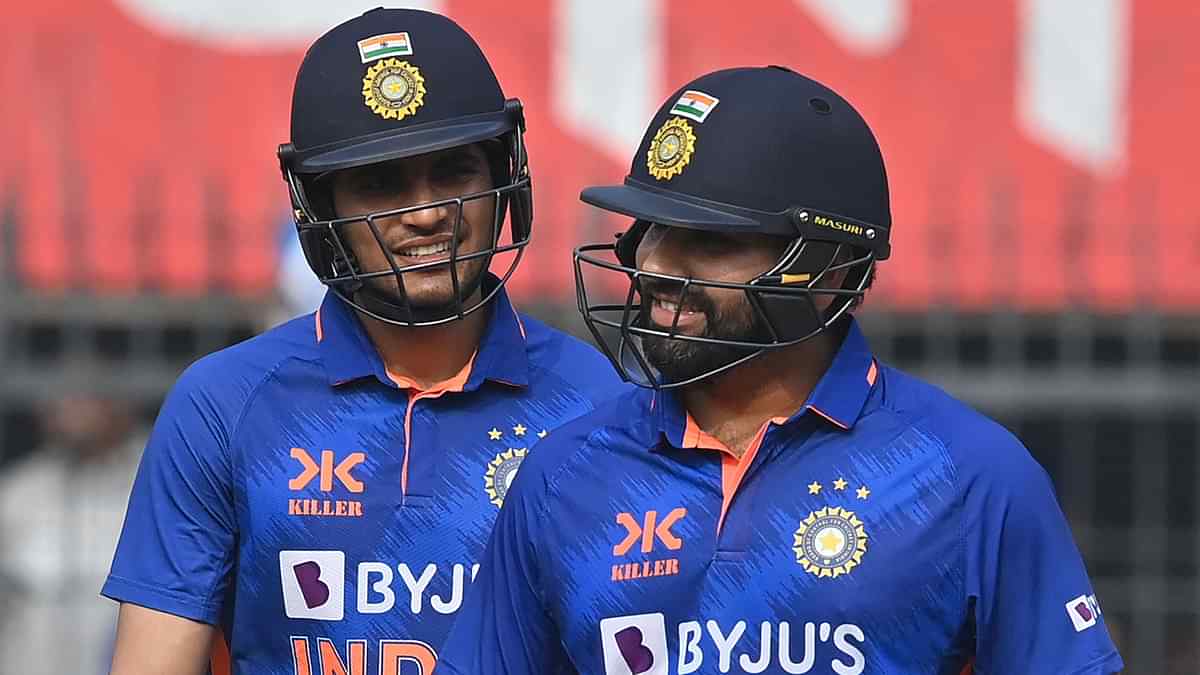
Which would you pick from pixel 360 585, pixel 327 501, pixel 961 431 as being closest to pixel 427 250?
pixel 327 501

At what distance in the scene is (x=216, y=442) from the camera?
12.3ft

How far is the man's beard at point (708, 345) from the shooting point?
10.5ft

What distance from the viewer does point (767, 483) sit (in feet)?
10.6

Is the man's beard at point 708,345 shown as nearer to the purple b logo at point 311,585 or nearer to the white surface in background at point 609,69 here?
the purple b logo at point 311,585

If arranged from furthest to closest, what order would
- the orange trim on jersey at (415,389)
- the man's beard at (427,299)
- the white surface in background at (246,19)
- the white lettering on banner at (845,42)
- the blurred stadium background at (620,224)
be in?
the white surface in background at (246,19)
the white lettering on banner at (845,42)
the blurred stadium background at (620,224)
the orange trim on jersey at (415,389)
the man's beard at (427,299)

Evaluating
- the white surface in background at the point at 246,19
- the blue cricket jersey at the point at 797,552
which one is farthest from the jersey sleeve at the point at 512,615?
the white surface in background at the point at 246,19

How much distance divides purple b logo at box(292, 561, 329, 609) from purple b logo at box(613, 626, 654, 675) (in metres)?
0.69

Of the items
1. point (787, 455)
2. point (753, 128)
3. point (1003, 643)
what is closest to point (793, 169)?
point (753, 128)

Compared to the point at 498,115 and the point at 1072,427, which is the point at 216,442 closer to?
the point at 498,115

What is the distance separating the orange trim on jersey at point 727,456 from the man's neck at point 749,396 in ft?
0.07

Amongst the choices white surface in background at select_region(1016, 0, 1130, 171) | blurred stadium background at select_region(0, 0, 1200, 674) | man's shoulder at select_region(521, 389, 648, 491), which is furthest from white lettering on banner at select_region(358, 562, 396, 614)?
white surface in background at select_region(1016, 0, 1130, 171)

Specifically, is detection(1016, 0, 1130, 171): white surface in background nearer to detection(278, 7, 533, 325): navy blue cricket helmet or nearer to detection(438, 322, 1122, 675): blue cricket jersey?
detection(278, 7, 533, 325): navy blue cricket helmet

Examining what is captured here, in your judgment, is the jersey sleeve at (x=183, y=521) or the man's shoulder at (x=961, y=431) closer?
the man's shoulder at (x=961, y=431)

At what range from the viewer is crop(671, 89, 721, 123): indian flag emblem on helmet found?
131 inches
